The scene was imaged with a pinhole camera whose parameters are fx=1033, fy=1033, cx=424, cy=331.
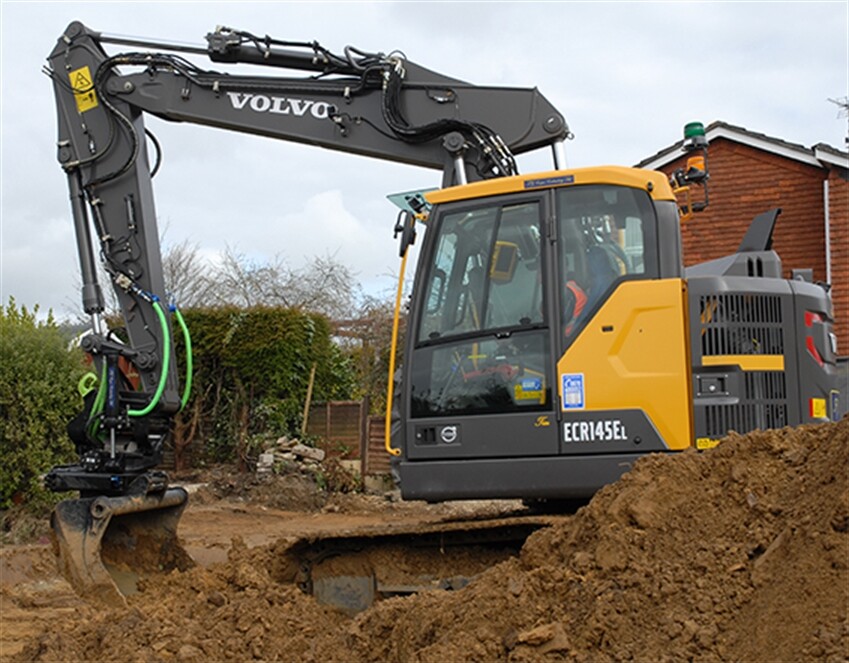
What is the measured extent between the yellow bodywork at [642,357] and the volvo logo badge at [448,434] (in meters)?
0.66

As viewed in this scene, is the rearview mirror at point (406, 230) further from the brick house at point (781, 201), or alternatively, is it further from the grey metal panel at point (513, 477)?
the brick house at point (781, 201)

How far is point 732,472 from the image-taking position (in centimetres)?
473

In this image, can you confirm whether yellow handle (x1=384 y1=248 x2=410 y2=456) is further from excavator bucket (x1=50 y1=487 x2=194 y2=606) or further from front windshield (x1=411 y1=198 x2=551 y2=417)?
excavator bucket (x1=50 y1=487 x2=194 y2=606)

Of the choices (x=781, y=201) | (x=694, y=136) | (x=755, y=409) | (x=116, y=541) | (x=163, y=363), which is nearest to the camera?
(x=755, y=409)

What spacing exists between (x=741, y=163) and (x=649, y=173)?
12.5 meters

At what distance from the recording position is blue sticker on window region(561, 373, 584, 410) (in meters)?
5.75

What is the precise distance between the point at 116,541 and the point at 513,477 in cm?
300

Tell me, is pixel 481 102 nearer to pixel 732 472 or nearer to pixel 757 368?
pixel 757 368

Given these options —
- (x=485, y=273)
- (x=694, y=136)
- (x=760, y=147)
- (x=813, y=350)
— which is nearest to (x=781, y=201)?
(x=760, y=147)

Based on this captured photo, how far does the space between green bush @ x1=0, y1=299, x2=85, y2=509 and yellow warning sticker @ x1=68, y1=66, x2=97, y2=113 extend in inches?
164

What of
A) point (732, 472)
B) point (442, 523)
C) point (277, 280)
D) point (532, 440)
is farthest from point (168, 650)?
point (277, 280)

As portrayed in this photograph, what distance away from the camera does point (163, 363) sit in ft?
24.6

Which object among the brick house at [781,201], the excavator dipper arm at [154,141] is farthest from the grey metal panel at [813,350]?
the brick house at [781,201]

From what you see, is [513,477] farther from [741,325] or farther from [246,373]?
[246,373]
